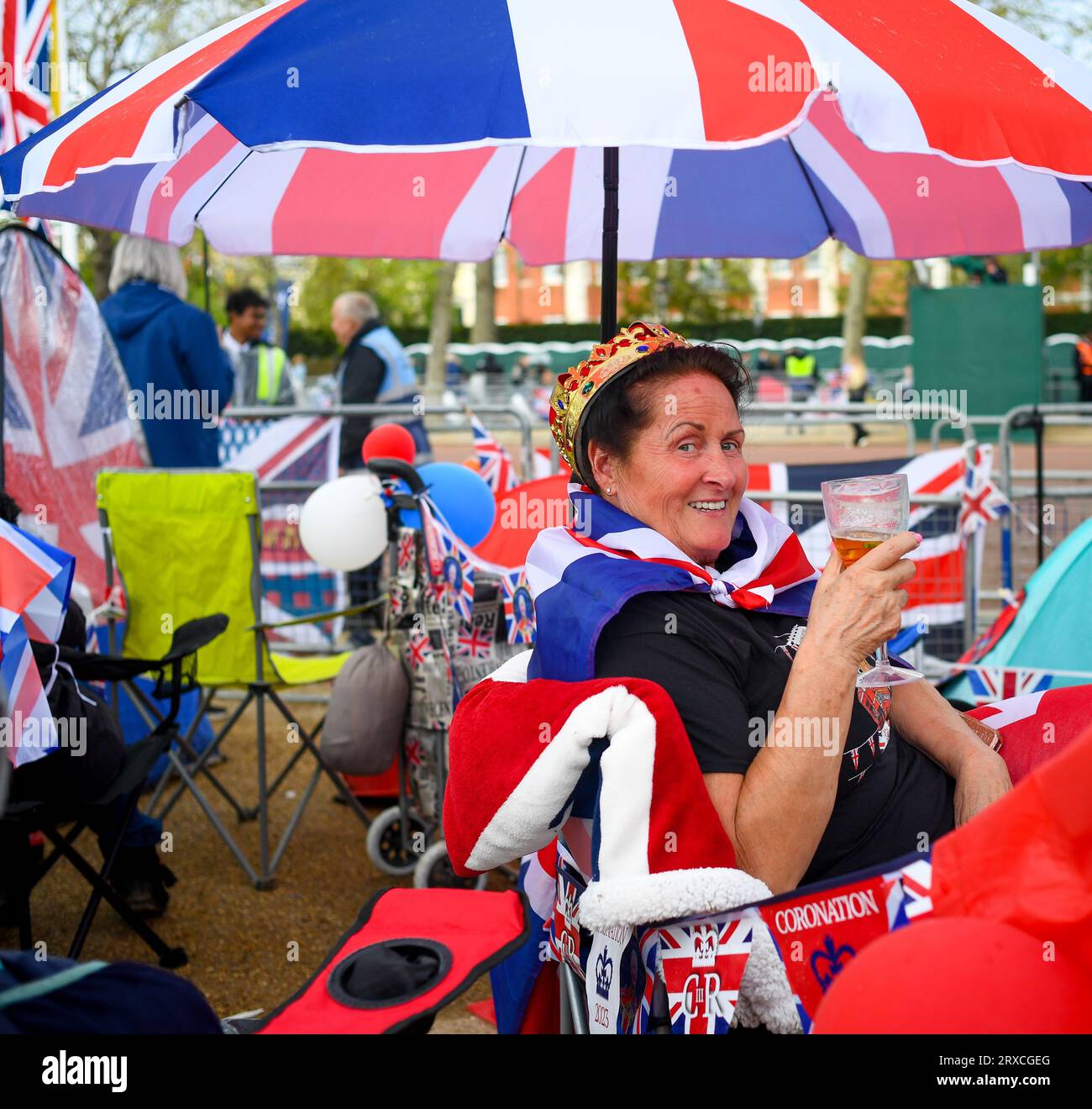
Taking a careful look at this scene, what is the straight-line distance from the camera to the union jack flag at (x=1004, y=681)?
3.75m

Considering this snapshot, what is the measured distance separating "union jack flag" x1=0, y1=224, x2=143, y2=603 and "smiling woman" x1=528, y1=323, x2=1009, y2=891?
3239mm

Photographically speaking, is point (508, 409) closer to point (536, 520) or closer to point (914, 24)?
point (536, 520)

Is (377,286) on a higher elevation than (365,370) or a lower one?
higher

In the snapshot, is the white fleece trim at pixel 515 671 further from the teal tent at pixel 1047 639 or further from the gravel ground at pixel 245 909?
the teal tent at pixel 1047 639

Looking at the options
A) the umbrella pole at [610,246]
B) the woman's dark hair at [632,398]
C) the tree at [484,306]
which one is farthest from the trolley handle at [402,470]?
the tree at [484,306]

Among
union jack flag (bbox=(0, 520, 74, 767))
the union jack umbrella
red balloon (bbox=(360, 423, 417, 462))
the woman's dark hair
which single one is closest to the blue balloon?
red balloon (bbox=(360, 423, 417, 462))

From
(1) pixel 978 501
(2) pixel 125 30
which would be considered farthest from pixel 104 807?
(2) pixel 125 30

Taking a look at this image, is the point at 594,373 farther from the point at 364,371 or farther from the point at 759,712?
the point at 364,371

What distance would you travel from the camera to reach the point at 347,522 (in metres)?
4.43

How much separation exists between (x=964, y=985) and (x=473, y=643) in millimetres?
2836

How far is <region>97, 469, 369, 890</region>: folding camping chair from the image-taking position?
14.8 ft

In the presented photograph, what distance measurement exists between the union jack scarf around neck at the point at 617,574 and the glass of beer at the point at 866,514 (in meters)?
0.23

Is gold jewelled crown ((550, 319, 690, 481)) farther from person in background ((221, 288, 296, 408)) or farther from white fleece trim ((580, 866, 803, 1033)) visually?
person in background ((221, 288, 296, 408))
